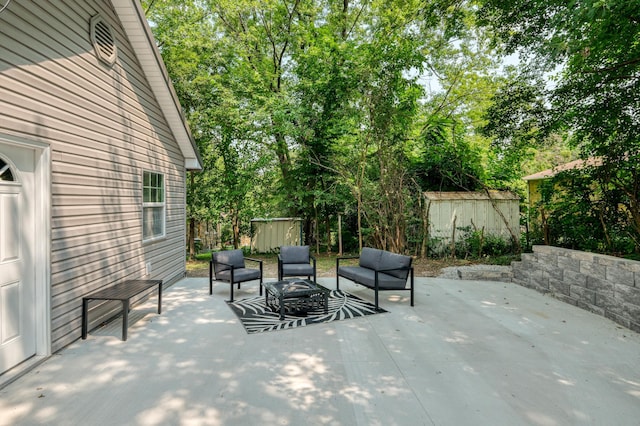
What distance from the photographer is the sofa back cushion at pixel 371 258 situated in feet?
18.7

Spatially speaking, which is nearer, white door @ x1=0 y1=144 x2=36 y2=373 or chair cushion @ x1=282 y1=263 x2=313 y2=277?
white door @ x1=0 y1=144 x2=36 y2=373

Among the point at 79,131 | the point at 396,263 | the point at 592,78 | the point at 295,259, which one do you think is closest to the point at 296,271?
the point at 295,259

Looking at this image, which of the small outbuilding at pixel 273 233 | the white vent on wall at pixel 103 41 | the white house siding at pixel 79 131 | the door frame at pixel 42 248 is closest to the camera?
the white house siding at pixel 79 131

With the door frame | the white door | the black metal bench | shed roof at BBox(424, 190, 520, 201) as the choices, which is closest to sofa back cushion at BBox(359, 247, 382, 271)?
the black metal bench

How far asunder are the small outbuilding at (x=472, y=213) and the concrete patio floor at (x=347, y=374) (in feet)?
15.8

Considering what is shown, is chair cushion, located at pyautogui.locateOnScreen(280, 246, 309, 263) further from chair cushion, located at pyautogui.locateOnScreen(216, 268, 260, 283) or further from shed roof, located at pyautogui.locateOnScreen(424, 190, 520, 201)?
shed roof, located at pyautogui.locateOnScreen(424, 190, 520, 201)

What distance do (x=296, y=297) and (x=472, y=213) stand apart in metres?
6.91

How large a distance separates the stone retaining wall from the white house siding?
6676mm

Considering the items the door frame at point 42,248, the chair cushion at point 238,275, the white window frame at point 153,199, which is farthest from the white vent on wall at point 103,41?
the chair cushion at point 238,275

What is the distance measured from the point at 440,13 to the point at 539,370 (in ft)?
24.8

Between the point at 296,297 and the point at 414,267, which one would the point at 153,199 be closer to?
the point at 296,297

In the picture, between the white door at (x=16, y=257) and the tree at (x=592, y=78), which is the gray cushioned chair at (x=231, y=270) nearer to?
the white door at (x=16, y=257)

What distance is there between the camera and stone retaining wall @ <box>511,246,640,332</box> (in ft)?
13.7

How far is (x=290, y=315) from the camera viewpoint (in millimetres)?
4613
